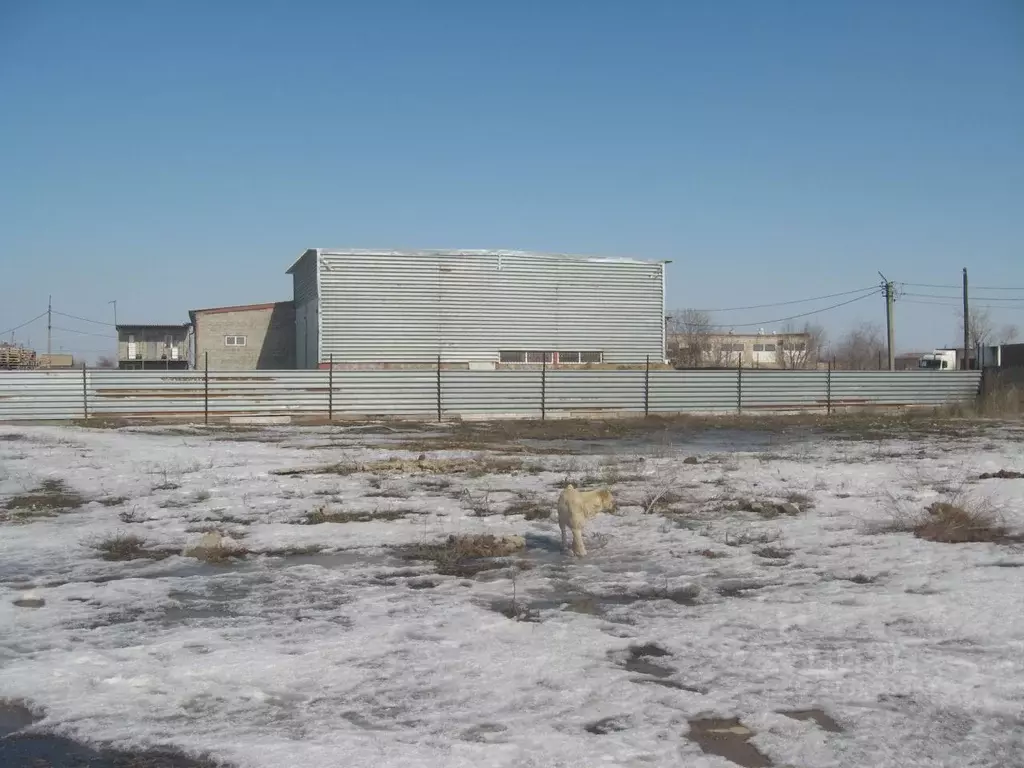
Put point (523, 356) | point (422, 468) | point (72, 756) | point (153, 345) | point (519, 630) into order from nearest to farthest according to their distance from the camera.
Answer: point (72, 756)
point (519, 630)
point (422, 468)
point (523, 356)
point (153, 345)

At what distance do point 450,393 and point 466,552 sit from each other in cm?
1962

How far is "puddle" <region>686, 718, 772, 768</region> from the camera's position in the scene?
143 inches

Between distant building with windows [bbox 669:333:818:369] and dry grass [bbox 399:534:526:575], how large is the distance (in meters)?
51.0

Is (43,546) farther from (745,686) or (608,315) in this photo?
(608,315)

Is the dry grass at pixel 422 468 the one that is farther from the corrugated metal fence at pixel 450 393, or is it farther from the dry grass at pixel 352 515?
the corrugated metal fence at pixel 450 393

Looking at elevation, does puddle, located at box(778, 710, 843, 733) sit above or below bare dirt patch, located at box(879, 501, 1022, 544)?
below

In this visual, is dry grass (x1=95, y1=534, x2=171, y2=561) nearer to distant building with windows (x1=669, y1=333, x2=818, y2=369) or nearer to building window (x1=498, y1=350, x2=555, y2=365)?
building window (x1=498, y1=350, x2=555, y2=365)

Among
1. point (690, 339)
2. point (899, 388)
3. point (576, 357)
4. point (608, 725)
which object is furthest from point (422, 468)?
point (690, 339)

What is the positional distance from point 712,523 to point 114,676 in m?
6.13

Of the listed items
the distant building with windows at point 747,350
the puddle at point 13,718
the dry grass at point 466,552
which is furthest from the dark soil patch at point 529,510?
the distant building with windows at point 747,350

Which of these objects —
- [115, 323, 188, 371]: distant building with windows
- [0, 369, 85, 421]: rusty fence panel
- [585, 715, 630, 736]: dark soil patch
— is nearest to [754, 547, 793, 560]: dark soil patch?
[585, 715, 630, 736]: dark soil patch

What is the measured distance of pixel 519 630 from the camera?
211 inches

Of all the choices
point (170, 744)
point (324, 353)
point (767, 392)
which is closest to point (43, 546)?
point (170, 744)

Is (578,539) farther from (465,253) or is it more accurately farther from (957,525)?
(465,253)
